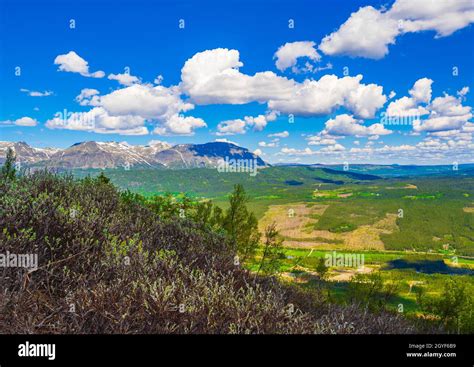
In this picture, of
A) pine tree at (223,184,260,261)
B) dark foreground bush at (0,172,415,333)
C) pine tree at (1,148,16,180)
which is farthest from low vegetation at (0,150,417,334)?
pine tree at (223,184,260,261)

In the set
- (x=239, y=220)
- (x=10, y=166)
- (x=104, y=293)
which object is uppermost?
(x=10, y=166)

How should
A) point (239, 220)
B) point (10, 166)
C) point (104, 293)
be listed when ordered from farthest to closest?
point (239, 220) < point (10, 166) < point (104, 293)

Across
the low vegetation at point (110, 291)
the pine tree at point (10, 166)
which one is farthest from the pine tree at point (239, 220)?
the low vegetation at point (110, 291)

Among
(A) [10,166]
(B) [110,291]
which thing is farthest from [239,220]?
(B) [110,291]

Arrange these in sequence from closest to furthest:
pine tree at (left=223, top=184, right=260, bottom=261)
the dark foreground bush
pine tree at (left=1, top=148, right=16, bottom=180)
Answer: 1. the dark foreground bush
2. pine tree at (left=1, top=148, right=16, bottom=180)
3. pine tree at (left=223, top=184, right=260, bottom=261)

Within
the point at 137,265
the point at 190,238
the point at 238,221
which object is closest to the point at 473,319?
the point at 238,221

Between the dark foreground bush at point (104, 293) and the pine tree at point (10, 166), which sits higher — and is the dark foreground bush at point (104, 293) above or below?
below

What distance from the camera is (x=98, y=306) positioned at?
6.29 metres

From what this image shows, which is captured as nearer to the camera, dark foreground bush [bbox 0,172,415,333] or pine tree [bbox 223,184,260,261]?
dark foreground bush [bbox 0,172,415,333]

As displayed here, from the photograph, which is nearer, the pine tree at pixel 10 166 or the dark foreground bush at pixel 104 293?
the dark foreground bush at pixel 104 293

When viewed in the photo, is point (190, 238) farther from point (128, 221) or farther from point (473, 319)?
point (473, 319)

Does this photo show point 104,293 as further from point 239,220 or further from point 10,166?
point 239,220

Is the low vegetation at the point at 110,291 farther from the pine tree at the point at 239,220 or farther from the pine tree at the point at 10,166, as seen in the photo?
the pine tree at the point at 239,220

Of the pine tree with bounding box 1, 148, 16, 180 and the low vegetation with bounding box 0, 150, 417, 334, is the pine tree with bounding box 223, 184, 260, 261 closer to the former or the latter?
the pine tree with bounding box 1, 148, 16, 180
